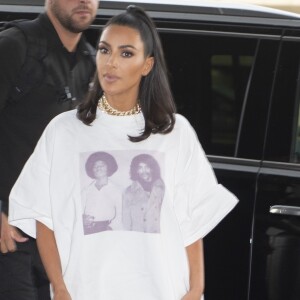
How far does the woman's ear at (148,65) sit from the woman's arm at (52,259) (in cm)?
50

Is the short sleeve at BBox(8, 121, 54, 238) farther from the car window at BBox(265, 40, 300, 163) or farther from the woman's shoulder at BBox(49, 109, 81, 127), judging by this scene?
the car window at BBox(265, 40, 300, 163)

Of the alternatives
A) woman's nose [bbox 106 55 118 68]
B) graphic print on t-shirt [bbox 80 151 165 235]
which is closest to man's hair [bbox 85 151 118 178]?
graphic print on t-shirt [bbox 80 151 165 235]

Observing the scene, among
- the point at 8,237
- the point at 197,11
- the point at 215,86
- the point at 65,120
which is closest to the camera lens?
the point at 65,120

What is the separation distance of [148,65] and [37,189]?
0.46 meters

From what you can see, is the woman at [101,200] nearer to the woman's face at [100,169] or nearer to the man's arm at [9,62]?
the woman's face at [100,169]

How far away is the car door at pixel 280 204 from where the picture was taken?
3.78 metres

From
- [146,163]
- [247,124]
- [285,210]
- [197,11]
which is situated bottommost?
[285,210]

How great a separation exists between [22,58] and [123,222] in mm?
1056

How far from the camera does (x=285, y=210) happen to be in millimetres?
3764

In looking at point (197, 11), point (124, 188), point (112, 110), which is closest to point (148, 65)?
point (112, 110)

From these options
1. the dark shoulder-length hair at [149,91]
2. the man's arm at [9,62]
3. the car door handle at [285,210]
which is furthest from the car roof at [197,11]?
the dark shoulder-length hair at [149,91]

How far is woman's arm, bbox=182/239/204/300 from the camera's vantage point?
8.30 ft

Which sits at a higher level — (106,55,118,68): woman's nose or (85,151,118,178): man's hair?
(106,55,118,68): woman's nose

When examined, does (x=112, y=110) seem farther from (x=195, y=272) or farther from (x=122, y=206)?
(x=195, y=272)
